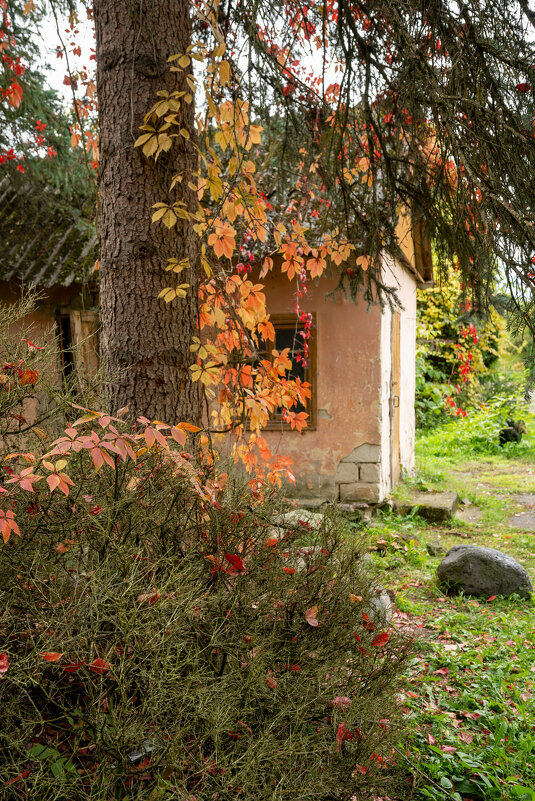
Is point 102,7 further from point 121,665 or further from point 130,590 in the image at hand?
point 121,665

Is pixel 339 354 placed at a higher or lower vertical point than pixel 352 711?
higher

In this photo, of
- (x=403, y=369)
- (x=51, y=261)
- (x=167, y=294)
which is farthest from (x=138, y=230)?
(x=403, y=369)

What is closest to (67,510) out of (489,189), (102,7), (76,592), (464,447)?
(76,592)

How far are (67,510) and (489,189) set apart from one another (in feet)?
6.70

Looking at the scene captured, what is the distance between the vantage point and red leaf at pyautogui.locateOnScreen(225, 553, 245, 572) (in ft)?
6.69

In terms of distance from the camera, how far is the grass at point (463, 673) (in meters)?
2.79

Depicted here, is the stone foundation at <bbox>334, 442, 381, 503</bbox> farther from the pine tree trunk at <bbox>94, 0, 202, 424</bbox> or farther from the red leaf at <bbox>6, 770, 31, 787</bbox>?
the red leaf at <bbox>6, 770, 31, 787</bbox>

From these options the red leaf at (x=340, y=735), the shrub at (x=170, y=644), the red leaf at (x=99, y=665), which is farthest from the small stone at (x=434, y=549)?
the red leaf at (x=99, y=665)

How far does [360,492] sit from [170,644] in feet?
20.2

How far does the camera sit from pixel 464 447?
13516 mm

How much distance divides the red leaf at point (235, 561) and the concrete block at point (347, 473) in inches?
225

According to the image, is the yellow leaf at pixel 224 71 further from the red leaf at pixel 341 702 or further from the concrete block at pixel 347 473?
the concrete block at pixel 347 473

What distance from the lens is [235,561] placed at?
2039 mm

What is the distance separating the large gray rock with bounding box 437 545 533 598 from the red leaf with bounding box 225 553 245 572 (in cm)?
393
